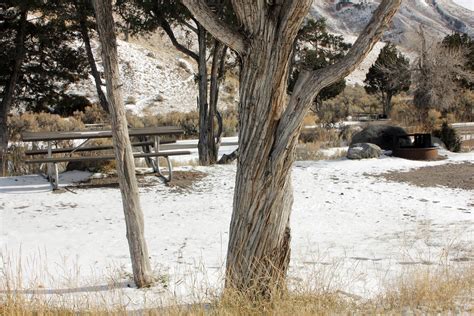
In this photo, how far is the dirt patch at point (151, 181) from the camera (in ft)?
A: 29.6

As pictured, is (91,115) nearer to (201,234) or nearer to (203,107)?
(203,107)

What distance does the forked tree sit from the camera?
340 cm

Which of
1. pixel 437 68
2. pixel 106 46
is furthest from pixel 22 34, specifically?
pixel 437 68

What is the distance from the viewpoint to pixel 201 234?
20.8 feet

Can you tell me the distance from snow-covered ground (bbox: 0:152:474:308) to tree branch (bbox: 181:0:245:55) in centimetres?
169

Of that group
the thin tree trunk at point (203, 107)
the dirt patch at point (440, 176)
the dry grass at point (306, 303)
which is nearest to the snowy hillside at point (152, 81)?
the thin tree trunk at point (203, 107)

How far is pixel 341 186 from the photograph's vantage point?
30.5 feet

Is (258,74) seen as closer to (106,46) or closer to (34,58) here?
(106,46)

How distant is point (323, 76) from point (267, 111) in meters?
0.43

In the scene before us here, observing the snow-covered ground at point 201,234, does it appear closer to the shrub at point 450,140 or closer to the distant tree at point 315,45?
the distant tree at point 315,45

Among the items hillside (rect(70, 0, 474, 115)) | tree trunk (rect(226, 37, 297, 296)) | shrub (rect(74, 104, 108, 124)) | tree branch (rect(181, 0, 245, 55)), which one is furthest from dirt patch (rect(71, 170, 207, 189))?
hillside (rect(70, 0, 474, 115))

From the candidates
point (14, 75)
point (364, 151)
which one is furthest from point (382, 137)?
point (14, 75)

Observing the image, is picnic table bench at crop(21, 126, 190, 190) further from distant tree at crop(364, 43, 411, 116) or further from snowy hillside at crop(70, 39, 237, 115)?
snowy hillside at crop(70, 39, 237, 115)

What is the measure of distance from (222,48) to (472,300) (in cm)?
1021
